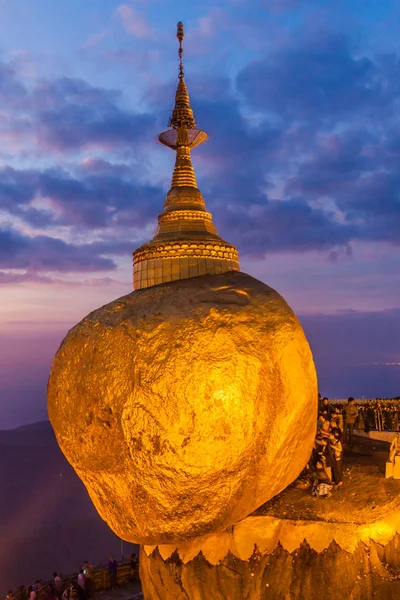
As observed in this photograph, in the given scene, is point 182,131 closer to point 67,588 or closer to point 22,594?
point 67,588

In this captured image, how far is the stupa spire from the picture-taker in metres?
11.3

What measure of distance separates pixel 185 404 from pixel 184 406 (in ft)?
0.11

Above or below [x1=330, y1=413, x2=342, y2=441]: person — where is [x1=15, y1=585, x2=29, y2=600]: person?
below

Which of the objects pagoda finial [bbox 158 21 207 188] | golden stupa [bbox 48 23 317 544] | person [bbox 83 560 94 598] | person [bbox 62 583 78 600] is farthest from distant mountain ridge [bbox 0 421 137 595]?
pagoda finial [bbox 158 21 207 188]

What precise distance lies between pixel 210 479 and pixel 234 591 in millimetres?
2211

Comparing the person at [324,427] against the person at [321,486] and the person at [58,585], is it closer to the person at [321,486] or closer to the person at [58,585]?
the person at [321,486]

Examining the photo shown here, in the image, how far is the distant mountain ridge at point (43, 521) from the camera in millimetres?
35562

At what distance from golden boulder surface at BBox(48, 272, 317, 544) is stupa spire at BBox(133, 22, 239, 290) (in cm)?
122

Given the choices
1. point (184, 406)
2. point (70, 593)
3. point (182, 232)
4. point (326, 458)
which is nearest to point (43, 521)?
point (70, 593)

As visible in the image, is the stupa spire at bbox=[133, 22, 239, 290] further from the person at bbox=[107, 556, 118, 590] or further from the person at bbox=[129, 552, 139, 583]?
the person at bbox=[129, 552, 139, 583]

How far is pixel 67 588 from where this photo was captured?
45.5 feet

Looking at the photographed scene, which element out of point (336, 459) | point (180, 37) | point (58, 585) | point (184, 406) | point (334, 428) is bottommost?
point (58, 585)

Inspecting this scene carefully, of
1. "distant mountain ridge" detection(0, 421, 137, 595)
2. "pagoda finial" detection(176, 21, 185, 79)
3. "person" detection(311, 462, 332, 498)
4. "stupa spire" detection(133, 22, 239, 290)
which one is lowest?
"distant mountain ridge" detection(0, 421, 137, 595)

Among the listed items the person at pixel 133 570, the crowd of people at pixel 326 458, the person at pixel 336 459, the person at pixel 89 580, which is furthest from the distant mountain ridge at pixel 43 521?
the person at pixel 336 459
